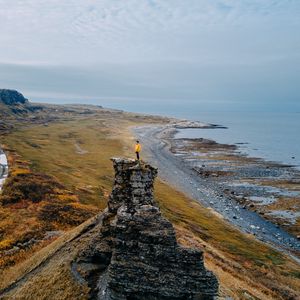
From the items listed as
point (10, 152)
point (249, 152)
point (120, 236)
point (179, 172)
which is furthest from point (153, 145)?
point (120, 236)

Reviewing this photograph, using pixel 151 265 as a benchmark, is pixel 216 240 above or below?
below

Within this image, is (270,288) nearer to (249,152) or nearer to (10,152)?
(10,152)

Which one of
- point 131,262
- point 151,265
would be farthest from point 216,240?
point 131,262

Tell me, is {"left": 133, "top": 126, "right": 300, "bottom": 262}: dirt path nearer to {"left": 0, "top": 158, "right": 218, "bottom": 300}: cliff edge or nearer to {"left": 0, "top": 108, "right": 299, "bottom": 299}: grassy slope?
{"left": 0, "top": 108, "right": 299, "bottom": 299}: grassy slope

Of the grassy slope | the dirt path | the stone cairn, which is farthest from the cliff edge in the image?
the dirt path

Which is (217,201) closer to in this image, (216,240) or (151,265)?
(216,240)
